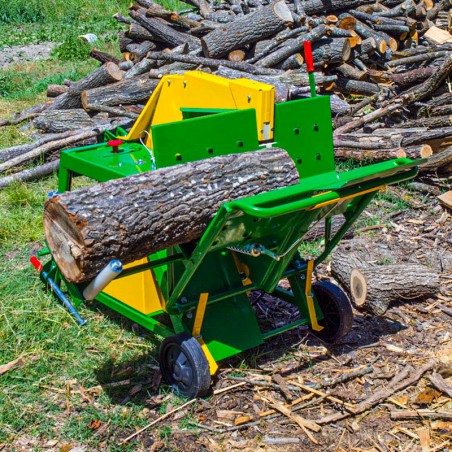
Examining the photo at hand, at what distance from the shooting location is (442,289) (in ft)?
17.4

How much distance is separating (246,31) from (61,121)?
3.01 metres

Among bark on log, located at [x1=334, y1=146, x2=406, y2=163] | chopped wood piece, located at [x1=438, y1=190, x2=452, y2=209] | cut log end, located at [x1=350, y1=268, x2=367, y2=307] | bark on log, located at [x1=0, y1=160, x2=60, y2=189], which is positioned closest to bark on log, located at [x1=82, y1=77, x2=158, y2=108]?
bark on log, located at [x1=0, y1=160, x2=60, y2=189]

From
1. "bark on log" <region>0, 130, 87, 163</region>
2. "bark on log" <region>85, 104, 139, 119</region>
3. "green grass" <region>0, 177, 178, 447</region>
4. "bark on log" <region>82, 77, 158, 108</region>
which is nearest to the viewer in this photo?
"green grass" <region>0, 177, 178, 447</region>

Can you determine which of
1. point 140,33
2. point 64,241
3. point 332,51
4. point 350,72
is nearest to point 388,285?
point 64,241

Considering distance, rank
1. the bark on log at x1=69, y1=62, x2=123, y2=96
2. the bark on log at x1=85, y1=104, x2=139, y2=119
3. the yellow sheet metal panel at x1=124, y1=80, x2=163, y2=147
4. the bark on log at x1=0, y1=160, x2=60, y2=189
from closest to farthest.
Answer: the yellow sheet metal panel at x1=124, y1=80, x2=163, y2=147, the bark on log at x1=0, y1=160, x2=60, y2=189, the bark on log at x1=85, y1=104, x2=139, y2=119, the bark on log at x1=69, y1=62, x2=123, y2=96

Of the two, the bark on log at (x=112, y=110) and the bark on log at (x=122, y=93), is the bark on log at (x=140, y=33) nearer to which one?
the bark on log at (x=122, y=93)

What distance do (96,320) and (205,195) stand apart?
168 cm

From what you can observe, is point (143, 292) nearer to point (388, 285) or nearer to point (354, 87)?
point (388, 285)

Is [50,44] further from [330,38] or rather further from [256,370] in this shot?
[256,370]

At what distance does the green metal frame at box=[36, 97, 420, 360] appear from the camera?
3396 mm

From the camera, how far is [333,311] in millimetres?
4512

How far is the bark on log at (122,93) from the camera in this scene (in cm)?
906

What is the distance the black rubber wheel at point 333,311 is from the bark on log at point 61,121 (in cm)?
502

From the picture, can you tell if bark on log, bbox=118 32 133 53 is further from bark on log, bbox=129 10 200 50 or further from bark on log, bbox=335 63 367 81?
bark on log, bbox=335 63 367 81
